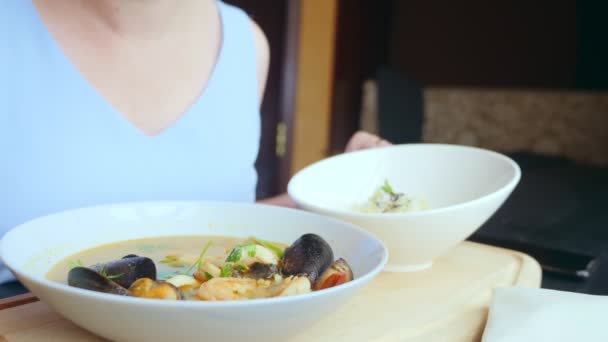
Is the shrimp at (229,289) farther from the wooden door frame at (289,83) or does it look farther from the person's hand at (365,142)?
the wooden door frame at (289,83)

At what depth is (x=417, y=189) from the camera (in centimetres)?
93

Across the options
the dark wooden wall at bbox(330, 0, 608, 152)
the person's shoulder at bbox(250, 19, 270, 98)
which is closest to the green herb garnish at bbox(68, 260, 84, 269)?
the person's shoulder at bbox(250, 19, 270, 98)

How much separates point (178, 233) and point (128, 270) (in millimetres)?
194

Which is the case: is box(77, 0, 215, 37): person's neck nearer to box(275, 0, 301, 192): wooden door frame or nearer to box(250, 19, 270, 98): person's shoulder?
box(250, 19, 270, 98): person's shoulder

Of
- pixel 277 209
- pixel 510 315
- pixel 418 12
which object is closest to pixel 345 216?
pixel 277 209

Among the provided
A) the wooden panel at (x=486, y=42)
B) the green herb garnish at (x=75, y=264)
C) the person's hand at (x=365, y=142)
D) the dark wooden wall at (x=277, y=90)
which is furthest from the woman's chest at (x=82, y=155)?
the wooden panel at (x=486, y=42)

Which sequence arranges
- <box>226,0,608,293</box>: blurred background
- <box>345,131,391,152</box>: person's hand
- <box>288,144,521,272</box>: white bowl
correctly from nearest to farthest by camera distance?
<box>288,144,521,272</box>: white bowl, <box>345,131,391,152</box>: person's hand, <box>226,0,608,293</box>: blurred background

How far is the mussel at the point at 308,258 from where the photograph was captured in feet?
1.77

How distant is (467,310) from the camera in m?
0.63

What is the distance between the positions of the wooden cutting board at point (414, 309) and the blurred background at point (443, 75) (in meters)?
2.00

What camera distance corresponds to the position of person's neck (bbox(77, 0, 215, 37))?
1.06 meters

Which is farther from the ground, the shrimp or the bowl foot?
the shrimp

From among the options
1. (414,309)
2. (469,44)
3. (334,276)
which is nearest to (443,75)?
(469,44)

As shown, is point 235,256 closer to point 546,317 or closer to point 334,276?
point 334,276
